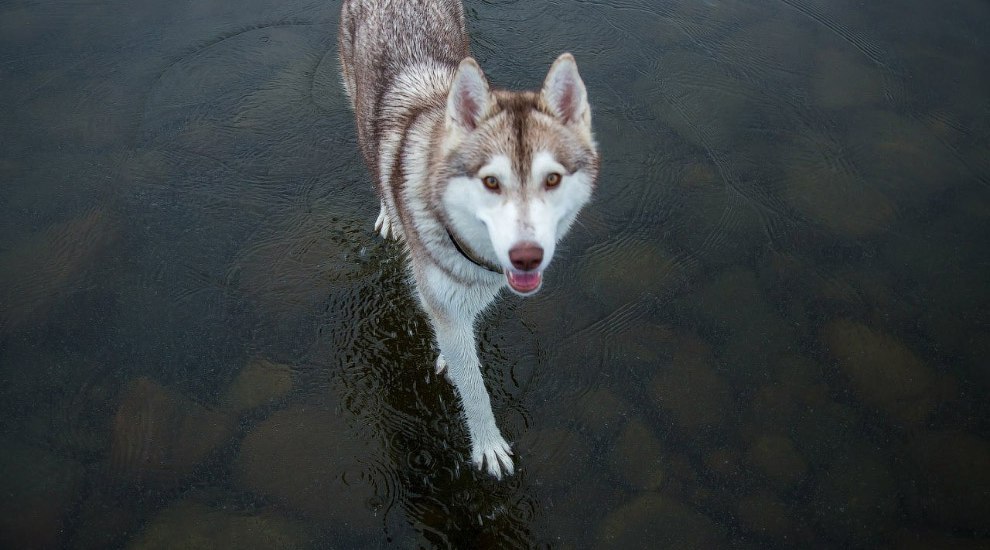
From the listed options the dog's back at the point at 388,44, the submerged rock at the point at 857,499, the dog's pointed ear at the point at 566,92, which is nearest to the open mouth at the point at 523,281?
the dog's pointed ear at the point at 566,92

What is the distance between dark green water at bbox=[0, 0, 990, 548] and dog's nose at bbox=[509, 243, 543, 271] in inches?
63.2

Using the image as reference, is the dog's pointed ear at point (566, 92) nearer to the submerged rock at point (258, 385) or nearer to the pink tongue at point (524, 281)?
the pink tongue at point (524, 281)

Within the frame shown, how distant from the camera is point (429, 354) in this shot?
433 cm

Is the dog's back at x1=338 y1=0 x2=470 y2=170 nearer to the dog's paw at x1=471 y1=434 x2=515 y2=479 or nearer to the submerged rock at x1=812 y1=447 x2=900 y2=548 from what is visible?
the dog's paw at x1=471 y1=434 x2=515 y2=479

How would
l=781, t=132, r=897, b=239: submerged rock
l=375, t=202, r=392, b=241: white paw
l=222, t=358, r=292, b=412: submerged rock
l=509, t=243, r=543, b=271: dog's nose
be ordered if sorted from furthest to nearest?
1. l=781, t=132, r=897, b=239: submerged rock
2. l=375, t=202, r=392, b=241: white paw
3. l=222, t=358, r=292, b=412: submerged rock
4. l=509, t=243, r=543, b=271: dog's nose

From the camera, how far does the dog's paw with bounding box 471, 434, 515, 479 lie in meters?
3.77

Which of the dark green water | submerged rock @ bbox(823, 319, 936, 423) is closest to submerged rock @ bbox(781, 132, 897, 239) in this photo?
the dark green water

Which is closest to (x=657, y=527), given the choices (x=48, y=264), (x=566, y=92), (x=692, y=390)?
(x=692, y=390)

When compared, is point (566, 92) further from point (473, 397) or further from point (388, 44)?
point (473, 397)

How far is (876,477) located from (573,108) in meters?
2.85

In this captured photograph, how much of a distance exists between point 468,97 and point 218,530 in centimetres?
273

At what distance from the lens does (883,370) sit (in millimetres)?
4258

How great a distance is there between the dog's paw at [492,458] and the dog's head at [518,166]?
4.10 ft

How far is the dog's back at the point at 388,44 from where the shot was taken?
4094mm
